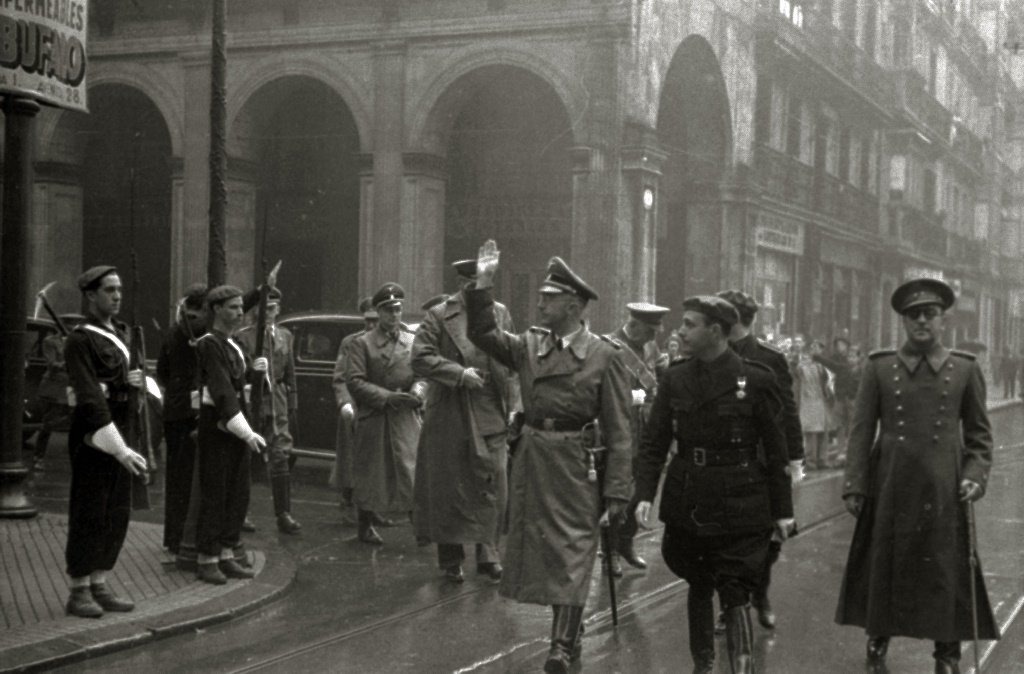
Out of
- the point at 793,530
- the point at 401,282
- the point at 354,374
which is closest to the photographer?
the point at 793,530

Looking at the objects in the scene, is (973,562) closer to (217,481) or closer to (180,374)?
(217,481)

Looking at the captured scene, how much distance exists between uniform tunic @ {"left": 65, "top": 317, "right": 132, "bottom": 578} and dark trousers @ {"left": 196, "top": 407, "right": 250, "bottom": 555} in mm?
811

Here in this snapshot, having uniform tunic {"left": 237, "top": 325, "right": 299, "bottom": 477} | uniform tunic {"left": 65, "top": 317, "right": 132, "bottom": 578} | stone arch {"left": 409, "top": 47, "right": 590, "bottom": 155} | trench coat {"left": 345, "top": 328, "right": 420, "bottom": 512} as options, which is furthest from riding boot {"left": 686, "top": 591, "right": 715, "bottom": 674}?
stone arch {"left": 409, "top": 47, "right": 590, "bottom": 155}

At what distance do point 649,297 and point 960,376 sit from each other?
13991 millimetres

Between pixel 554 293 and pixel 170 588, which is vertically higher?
pixel 554 293

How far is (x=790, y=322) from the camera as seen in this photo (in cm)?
2855

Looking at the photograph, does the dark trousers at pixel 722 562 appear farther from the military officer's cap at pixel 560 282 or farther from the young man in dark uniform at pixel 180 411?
the young man in dark uniform at pixel 180 411

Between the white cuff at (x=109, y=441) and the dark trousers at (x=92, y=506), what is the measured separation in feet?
0.56

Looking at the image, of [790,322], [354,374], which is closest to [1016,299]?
[790,322]

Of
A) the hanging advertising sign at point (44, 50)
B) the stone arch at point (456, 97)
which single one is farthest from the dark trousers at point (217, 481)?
the stone arch at point (456, 97)

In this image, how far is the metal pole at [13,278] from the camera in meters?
9.54

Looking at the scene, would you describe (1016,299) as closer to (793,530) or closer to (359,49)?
(359,49)

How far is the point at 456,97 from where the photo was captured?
19.9 meters

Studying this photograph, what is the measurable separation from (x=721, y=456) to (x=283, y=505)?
17.7ft
